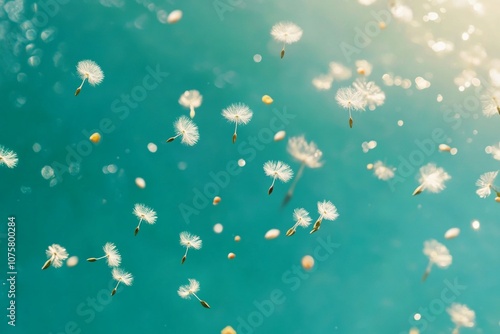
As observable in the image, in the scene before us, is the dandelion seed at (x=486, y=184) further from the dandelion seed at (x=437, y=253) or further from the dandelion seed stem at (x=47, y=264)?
the dandelion seed stem at (x=47, y=264)

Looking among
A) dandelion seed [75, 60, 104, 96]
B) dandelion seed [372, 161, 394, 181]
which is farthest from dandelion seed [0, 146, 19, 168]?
dandelion seed [372, 161, 394, 181]

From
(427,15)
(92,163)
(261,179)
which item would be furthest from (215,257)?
(427,15)

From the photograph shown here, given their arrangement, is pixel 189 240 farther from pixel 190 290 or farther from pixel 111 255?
pixel 111 255

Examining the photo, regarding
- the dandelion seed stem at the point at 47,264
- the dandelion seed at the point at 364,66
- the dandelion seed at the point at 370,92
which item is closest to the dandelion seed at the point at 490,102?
the dandelion seed at the point at 370,92

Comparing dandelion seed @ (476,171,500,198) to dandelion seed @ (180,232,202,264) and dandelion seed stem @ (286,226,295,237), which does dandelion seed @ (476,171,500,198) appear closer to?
dandelion seed stem @ (286,226,295,237)

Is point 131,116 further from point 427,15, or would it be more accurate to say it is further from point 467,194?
point 467,194

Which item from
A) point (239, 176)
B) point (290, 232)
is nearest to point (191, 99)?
point (239, 176)
